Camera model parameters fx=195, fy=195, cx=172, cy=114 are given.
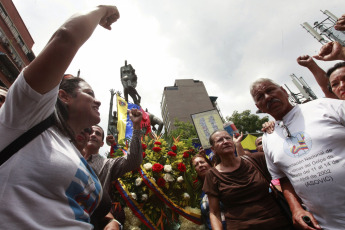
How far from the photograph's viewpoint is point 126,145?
140 inches

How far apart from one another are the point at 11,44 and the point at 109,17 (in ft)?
47.2

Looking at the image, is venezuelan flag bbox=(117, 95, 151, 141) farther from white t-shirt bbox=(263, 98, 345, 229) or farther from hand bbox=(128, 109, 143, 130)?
white t-shirt bbox=(263, 98, 345, 229)

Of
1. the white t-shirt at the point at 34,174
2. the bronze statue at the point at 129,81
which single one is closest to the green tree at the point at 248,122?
the bronze statue at the point at 129,81

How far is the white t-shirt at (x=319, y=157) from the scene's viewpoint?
144 centimetres

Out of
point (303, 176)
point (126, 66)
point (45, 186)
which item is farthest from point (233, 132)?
point (126, 66)

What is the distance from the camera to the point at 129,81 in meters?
7.77

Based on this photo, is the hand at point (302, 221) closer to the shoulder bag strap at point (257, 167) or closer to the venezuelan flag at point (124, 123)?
the shoulder bag strap at point (257, 167)

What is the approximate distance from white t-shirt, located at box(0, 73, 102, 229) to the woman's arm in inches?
1.6

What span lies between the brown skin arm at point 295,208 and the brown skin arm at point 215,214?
673 mm

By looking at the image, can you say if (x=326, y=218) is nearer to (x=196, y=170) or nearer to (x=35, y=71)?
(x=196, y=170)

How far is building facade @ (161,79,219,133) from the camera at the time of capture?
3869cm

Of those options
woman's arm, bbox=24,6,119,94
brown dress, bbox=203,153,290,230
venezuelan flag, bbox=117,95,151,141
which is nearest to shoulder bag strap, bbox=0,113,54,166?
woman's arm, bbox=24,6,119,94

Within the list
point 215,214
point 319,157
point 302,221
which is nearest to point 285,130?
point 319,157

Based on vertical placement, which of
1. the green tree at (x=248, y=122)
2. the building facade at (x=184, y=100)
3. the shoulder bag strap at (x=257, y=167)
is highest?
the building facade at (x=184, y=100)
